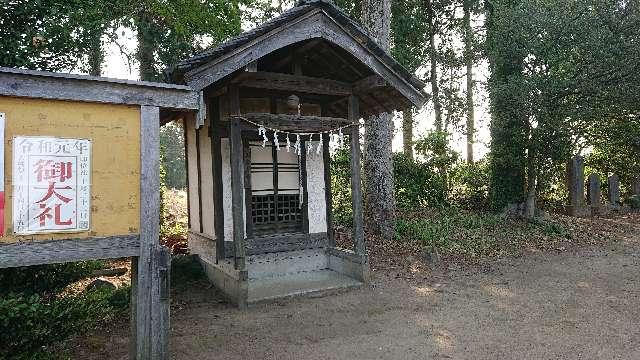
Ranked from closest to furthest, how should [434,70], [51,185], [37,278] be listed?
[51,185] < [37,278] < [434,70]

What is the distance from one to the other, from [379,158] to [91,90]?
845 cm

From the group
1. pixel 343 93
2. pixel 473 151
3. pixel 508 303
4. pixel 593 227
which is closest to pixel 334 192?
pixel 343 93

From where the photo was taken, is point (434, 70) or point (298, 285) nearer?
point (298, 285)

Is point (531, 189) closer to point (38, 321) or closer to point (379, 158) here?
point (379, 158)

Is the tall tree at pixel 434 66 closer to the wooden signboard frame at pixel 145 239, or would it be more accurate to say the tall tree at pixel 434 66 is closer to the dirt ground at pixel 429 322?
the dirt ground at pixel 429 322

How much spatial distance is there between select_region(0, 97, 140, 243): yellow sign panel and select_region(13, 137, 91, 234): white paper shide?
2.1 inches

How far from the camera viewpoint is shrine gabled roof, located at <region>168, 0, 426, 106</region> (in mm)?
6164

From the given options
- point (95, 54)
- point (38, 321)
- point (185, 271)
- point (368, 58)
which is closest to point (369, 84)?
point (368, 58)

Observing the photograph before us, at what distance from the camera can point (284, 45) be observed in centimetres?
693

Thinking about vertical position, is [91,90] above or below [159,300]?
above

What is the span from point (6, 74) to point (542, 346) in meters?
6.67

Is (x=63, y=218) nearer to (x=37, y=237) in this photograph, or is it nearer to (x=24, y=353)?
(x=37, y=237)

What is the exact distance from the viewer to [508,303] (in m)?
7.11

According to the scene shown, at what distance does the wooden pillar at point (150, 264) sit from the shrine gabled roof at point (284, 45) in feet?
6.09
